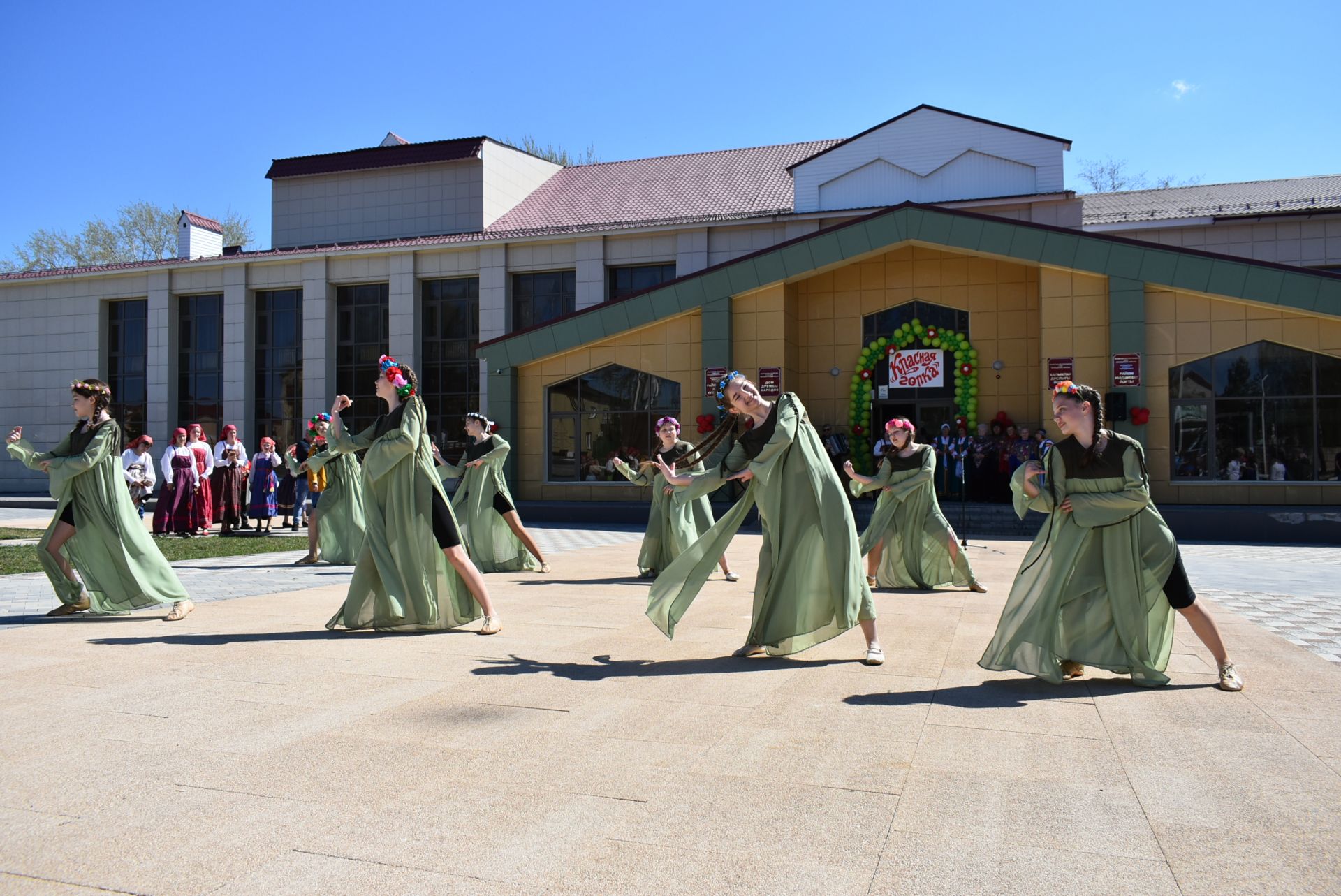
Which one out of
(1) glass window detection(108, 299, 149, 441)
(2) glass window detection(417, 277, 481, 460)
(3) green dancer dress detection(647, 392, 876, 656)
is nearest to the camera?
(3) green dancer dress detection(647, 392, 876, 656)

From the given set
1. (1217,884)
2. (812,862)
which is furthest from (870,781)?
(1217,884)

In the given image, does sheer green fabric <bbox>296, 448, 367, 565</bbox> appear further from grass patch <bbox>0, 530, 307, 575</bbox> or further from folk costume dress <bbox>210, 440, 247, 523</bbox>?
folk costume dress <bbox>210, 440, 247, 523</bbox>

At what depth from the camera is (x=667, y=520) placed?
1154cm

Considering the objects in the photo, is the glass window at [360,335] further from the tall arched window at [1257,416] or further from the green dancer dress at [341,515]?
the tall arched window at [1257,416]

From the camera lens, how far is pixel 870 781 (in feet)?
12.9

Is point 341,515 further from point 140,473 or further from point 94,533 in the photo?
point 94,533

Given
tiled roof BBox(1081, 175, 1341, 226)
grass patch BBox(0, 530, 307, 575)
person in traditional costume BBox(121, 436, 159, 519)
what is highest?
tiled roof BBox(1081, 175, 1341, 226)

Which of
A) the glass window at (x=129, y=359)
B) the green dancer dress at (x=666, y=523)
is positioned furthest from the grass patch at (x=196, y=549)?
the glass window at (x=129, y=359)

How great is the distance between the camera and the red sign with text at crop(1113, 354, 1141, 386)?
2120 cm

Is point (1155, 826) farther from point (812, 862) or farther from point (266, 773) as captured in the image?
point (266, 773)

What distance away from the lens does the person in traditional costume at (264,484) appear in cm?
1952

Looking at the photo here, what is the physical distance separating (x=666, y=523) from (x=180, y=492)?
1106 centimetres

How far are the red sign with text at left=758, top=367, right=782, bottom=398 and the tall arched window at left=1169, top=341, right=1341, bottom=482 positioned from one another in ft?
27.7

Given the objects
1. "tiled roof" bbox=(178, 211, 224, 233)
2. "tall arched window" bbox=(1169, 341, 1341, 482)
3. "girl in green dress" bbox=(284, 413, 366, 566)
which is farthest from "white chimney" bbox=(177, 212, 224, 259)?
"tall arched window" bbox=(1169, 341, 1341, 482)
